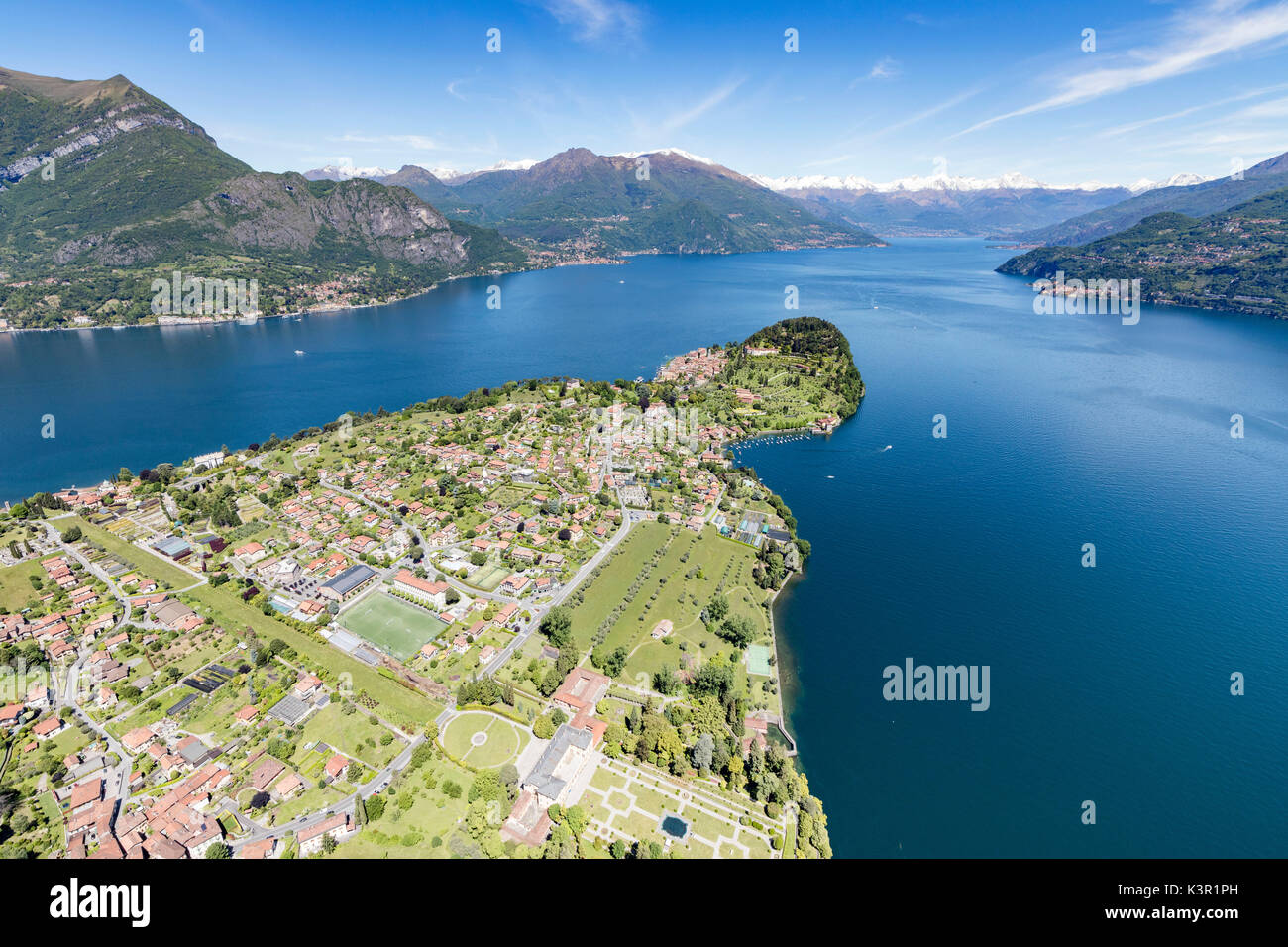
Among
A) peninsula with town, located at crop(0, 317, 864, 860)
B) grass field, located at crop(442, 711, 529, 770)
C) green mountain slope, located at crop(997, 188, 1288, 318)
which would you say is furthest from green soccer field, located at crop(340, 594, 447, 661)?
green mountain slope, located at crop(997, 188, 1288, 318)

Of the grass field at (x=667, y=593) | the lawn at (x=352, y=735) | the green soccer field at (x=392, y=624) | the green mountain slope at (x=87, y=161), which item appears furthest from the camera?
the green mountain slope at (x=87, y=161)

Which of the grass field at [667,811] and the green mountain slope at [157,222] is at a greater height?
the green mountain slope at [157,222]

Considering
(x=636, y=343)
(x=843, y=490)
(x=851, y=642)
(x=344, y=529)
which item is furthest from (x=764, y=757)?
(x=636, y=343)

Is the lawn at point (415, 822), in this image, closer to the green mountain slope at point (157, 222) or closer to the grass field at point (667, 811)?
the grass field at point (667, 811)

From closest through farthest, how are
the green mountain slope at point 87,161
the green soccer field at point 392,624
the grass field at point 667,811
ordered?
the grass field at point 667,811
the green soccer field at point 392,624
the green mountain slope at point 87,161

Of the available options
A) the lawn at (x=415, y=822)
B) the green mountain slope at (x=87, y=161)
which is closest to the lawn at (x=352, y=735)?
the lawn at (x=415, y=822)

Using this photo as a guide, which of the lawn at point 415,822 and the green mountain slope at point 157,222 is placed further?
the green mountain slope at point 157,222
